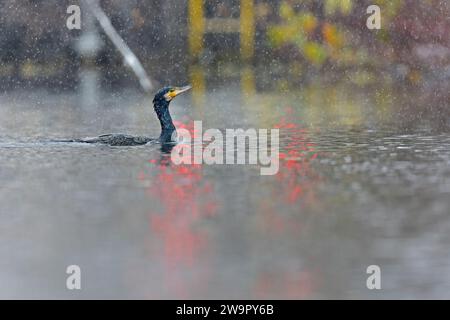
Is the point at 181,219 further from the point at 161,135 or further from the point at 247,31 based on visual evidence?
the point at 247,31

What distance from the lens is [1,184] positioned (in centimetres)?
1209

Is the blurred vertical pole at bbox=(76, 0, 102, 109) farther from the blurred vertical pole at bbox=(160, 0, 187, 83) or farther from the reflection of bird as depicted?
the reflection of bird

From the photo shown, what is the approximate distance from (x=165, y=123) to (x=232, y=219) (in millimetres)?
5997

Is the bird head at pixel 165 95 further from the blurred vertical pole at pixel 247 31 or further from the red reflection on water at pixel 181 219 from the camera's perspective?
the blurred vertical pole at pixel 247 31

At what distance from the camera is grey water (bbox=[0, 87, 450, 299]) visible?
26.4ft

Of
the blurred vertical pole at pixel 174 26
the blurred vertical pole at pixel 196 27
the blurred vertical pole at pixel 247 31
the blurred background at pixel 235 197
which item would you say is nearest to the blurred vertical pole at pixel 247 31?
the blurred vertical pole at pixel 247 31

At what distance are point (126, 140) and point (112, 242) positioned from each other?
6029mm

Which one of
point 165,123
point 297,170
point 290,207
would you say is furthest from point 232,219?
point 165,123

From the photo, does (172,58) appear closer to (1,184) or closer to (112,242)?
(1,184)

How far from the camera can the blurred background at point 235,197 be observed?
8.15m

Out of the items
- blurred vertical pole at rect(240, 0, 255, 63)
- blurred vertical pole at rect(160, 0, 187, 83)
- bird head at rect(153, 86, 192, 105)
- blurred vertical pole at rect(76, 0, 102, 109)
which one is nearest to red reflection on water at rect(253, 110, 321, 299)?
bird head at rect(153, 86, 192, 105)

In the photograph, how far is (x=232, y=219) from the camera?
10.0 meters

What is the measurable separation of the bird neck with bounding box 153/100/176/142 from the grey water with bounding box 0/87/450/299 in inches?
28.3

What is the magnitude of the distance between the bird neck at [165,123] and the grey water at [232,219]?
0.72m
